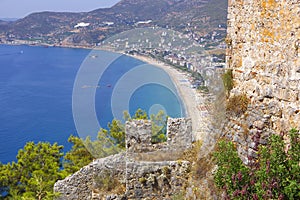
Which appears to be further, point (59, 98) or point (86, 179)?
point (59, 98)

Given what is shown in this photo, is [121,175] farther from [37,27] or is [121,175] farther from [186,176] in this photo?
[37,27]

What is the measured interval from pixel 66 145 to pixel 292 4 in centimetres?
4439

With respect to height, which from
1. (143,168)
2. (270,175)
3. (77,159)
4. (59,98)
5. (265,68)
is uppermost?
(265,68)

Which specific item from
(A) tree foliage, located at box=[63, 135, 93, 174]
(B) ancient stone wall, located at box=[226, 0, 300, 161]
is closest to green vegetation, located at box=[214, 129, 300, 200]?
(B) ancient stone wall, located at box=[226, 0, 300, 161]

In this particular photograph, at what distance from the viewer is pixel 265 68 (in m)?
4.32

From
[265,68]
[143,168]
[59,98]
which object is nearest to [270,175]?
[265,68]

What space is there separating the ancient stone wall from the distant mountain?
74699mm

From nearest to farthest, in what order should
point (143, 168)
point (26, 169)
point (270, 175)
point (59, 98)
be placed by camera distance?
point (270, 175), point (143, 168), point (26, 169), point (59, 98)

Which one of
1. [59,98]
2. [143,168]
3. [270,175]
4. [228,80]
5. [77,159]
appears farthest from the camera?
[59,98]

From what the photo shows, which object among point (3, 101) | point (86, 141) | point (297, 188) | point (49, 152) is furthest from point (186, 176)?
point (3, 101)

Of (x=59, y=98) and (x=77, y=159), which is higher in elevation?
(x=77, y=159)

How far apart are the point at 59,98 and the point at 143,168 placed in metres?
59.5

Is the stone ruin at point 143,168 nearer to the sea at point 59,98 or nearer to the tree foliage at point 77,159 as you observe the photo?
the sea at point 59,98

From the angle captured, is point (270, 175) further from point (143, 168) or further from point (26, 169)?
point (26, 169)
